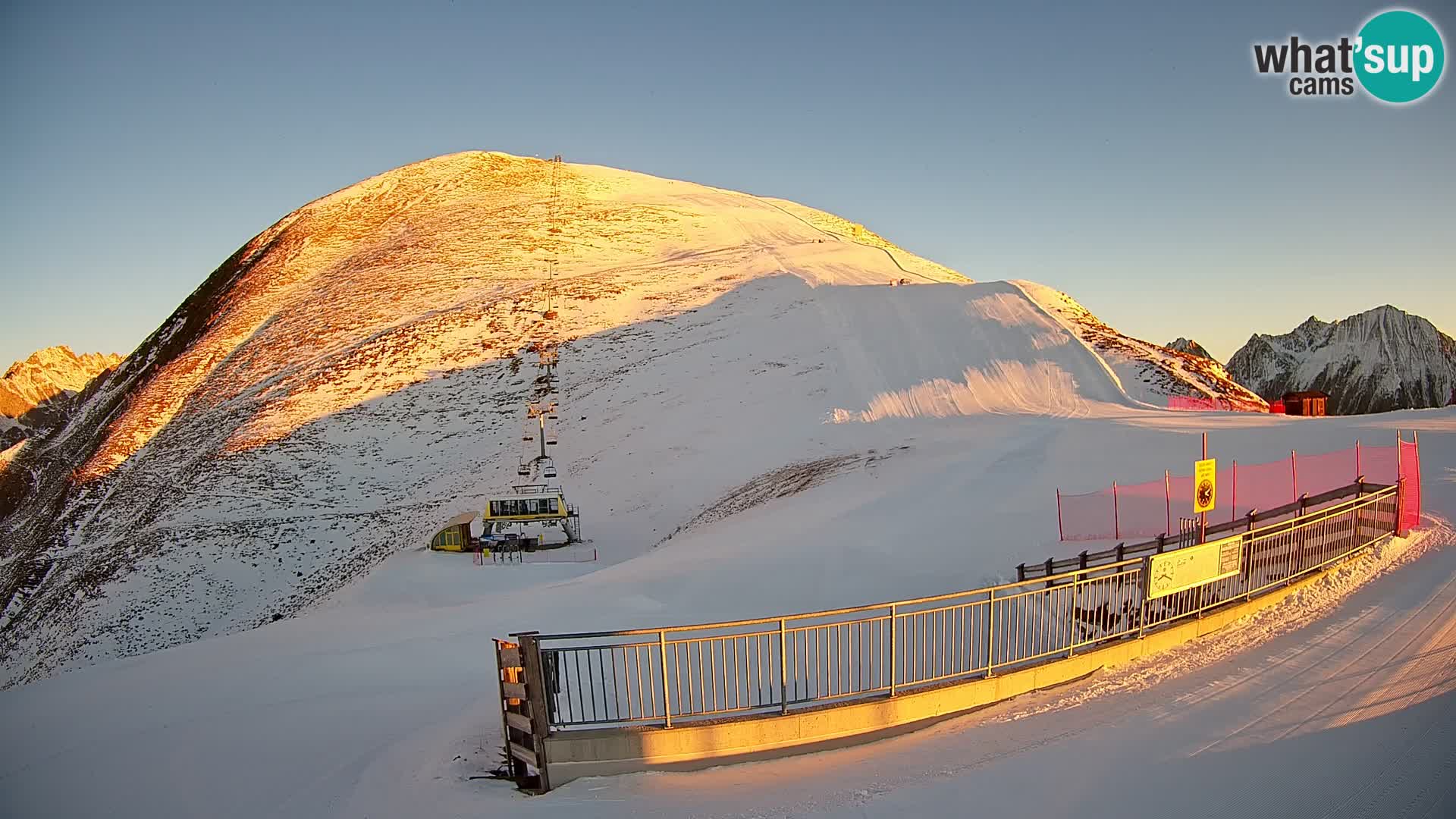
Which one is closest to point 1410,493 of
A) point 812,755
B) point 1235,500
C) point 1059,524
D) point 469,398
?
point 1235,500

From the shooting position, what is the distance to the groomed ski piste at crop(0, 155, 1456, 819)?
307 inches

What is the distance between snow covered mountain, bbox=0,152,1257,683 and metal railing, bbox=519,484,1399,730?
807 centimetres

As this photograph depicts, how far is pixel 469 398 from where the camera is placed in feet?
162

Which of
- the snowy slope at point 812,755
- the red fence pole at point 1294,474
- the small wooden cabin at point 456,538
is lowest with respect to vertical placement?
the small wooden cabin at point 456,538

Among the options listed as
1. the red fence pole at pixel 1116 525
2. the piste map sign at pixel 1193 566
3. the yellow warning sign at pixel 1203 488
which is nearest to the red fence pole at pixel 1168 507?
the red fence pole at pixel 1116 525

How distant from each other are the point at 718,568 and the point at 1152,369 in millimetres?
32782

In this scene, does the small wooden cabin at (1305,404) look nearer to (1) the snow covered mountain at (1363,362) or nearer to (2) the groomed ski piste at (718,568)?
(2) the groomed ski piste at (718,568)

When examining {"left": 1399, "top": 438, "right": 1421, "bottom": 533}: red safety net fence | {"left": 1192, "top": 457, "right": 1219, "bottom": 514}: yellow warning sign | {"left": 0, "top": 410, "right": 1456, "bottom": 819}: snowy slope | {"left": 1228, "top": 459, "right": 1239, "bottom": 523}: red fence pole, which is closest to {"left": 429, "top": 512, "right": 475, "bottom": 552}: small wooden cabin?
{"left": 0, "top": 410, "right": 1456, "bottom": 819}: snowy slope

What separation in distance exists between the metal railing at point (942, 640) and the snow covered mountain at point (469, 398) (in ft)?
26.5

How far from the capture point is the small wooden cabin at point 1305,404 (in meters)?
37.4

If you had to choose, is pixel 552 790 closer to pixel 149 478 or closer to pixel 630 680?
pixel 630 680

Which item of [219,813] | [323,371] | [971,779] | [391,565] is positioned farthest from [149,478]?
[971,779]

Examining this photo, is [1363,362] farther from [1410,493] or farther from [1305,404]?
[1410,493]

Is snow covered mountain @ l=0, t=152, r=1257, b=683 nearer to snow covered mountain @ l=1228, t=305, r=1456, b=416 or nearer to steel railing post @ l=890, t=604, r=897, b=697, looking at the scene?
steel railing post @ l=890, t=604, r=897, b=697
